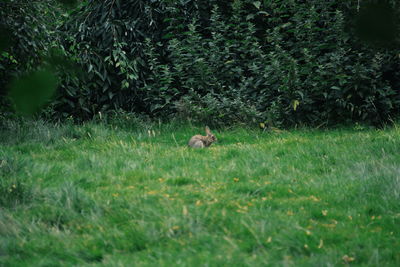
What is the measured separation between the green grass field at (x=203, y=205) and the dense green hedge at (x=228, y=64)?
2090 millimetres

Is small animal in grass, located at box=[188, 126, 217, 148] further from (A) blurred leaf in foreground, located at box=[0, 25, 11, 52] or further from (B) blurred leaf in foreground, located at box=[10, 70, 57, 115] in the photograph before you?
(B) blurred leaf in foreground, located at box=[10, 70, 57, 115]

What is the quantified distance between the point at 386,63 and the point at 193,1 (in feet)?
13.4

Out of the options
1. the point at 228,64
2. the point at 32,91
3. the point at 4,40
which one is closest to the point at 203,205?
the point at 4,40

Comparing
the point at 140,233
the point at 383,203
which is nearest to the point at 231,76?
the point at 383,203

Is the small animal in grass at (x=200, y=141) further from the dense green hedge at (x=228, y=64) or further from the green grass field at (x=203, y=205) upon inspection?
the dense green hedge at (x=228, y=64)

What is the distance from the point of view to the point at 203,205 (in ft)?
12.6

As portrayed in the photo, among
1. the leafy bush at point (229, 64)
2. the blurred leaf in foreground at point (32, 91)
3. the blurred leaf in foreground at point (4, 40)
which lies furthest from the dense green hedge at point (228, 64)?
the blurred leaf in foreground at point (32, 91)

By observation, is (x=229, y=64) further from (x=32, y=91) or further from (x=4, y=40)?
(x=32, y=91)

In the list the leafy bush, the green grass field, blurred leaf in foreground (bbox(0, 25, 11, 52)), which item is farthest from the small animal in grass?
blurred leaf in foreground (bbox(0, 25, 11, 52))

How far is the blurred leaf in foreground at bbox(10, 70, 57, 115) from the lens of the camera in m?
1.47

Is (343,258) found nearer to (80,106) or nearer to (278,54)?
(278,54)

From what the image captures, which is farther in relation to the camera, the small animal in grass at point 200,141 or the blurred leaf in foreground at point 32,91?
the small animal in grass at point 200,141

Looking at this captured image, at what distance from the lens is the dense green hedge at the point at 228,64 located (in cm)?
827

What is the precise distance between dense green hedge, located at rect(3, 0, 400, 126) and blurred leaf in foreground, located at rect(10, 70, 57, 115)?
6.81 m
